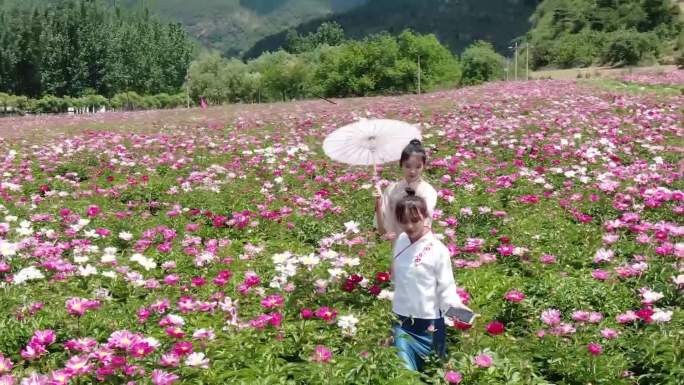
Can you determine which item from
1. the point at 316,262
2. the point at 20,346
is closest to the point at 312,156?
the point at 316,262

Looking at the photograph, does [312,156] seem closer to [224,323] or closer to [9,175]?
[9,175]

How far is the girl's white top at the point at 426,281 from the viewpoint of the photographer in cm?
347

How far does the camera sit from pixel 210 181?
8320 millimetres

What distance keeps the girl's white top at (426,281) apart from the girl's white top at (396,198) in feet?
2.11

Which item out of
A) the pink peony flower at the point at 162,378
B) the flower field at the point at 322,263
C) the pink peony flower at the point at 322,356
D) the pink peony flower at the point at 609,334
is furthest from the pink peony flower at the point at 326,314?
the pink peony flower at the point at 609,334

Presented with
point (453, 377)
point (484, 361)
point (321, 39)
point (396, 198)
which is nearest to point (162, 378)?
point (453, 377)

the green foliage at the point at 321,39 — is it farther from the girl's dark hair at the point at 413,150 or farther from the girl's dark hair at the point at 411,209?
the girl's dark hair at the point at 411,209

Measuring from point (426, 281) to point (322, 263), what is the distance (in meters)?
1.58

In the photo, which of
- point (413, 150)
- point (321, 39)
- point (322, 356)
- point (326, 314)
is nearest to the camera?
point (322, 356)

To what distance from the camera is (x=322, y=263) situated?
16.2 feet

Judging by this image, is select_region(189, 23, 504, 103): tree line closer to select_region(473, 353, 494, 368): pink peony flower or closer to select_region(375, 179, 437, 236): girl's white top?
select_region(375, 179, 437, 236): girl's white top

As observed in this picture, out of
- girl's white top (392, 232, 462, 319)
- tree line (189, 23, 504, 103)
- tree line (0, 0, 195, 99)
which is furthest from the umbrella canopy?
tree line (0, 0, 195, 99)

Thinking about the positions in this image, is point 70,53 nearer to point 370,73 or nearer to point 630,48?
point 370,73

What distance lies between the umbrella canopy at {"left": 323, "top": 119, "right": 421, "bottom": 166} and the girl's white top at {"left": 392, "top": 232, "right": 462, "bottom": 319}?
1.02 m
